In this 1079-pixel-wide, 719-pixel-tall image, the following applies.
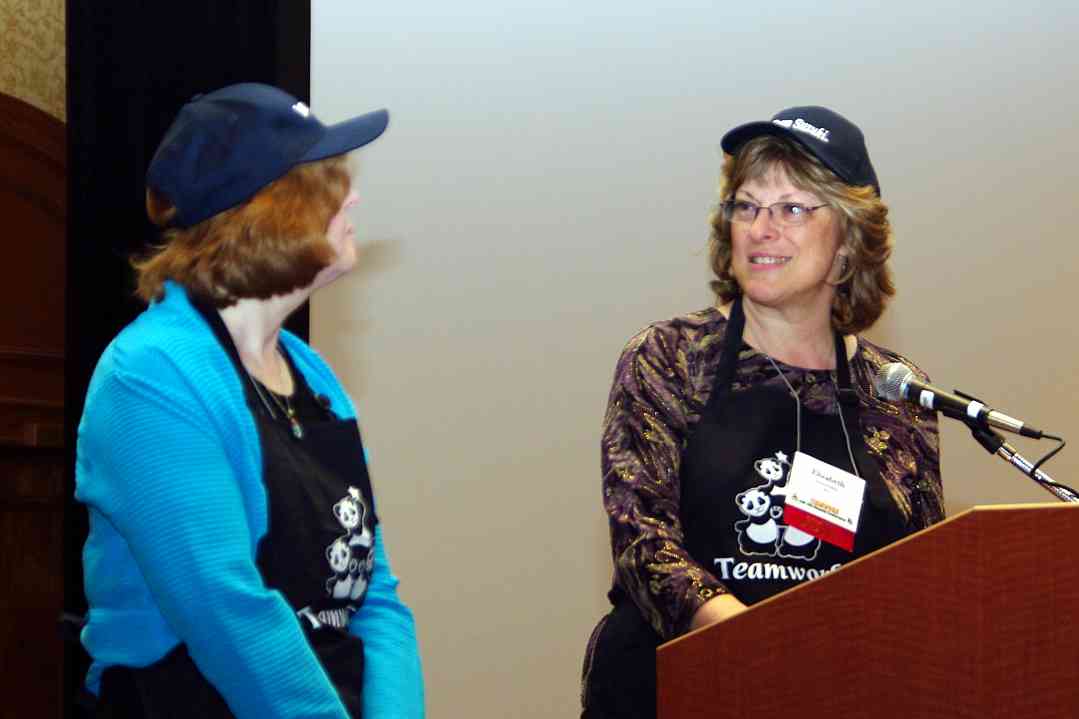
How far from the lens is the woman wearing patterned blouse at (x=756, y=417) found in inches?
85.6

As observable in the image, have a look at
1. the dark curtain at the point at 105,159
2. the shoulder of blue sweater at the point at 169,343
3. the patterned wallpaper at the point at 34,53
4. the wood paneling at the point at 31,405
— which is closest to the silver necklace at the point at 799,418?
the shoulder of blue sweater at the point at 169,343

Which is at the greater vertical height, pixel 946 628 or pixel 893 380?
pixel 893 380

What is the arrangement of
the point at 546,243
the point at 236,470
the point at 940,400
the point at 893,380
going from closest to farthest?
the point at 236,470 → the point at 940,400 → the point at 893,380 → the point at 546,243

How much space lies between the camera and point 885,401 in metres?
2.40

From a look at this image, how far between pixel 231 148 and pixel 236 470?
41cm

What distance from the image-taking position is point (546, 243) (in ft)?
12.6

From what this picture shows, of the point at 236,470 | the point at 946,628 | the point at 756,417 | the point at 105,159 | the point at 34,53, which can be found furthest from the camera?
the point at 34,53

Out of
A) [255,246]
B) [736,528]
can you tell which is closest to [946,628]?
[736,528]

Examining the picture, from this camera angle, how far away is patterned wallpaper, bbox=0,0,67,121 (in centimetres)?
420

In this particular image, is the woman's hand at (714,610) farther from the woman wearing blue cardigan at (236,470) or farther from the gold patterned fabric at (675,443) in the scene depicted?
the woman wearing blue cardigan at (236,470)

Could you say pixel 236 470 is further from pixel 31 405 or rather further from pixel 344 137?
pixel 31 405

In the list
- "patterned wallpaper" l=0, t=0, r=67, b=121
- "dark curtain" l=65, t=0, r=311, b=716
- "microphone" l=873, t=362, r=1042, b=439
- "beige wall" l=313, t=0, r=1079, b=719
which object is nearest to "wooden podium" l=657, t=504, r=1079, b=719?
"microphone" l=873, t=362, r=1042, b=439

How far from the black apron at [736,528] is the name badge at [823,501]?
2cm

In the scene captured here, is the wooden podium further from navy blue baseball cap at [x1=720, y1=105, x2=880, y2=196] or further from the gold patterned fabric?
navy blue baseball cap at [x1=720, y1=105, x2=880, y2=196]
